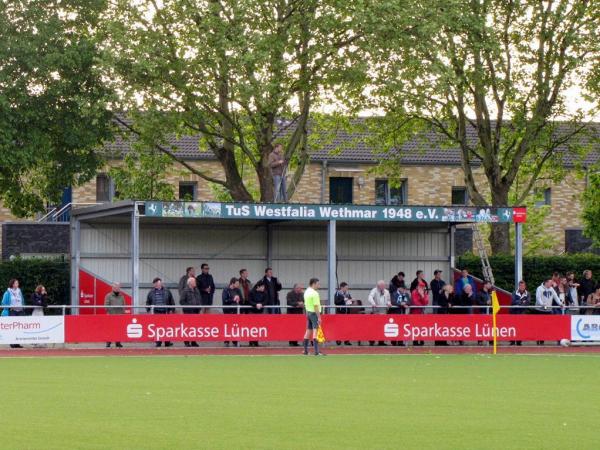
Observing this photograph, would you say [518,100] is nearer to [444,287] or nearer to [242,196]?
[242,196]

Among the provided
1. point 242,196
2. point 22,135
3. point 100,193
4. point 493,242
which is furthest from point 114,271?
point 100,193

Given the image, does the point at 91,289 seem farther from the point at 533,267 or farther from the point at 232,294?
the point at 533,267

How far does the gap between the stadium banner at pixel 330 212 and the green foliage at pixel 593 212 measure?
571 inches

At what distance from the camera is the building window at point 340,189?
191ft

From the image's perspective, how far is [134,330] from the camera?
31703 mm

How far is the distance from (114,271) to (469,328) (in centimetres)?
951

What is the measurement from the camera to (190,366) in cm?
2558

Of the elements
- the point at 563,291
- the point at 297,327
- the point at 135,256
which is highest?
the point at 135,256

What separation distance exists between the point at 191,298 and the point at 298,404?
1601 centimetres

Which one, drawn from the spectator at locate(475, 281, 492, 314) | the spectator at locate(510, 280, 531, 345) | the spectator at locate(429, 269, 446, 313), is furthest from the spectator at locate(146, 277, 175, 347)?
the spectator at locate(510, 280, 531, 345)

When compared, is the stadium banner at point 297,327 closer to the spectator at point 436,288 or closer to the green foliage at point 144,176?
the spectator at point 436,288

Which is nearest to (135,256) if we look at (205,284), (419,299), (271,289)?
(205,284)

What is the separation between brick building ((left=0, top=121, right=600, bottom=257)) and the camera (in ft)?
185

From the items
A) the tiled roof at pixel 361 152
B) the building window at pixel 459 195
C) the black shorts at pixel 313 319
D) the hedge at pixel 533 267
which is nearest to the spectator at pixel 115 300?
the black shorts at pixel 313 319
